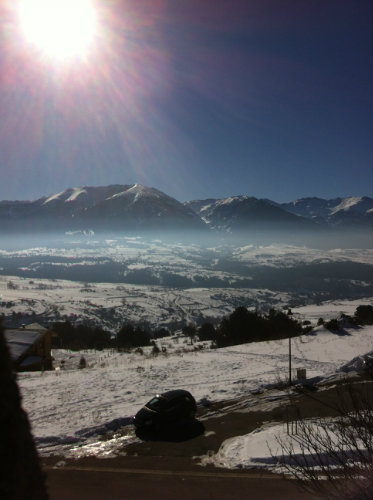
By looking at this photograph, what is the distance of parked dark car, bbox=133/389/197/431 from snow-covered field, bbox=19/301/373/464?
0.65 metres

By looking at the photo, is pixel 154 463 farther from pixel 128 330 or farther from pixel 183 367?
pixel 128 330

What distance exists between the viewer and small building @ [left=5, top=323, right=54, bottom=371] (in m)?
25.6

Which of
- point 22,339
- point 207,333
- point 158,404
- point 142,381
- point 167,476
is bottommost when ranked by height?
point 207,333

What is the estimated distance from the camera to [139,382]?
1784cm

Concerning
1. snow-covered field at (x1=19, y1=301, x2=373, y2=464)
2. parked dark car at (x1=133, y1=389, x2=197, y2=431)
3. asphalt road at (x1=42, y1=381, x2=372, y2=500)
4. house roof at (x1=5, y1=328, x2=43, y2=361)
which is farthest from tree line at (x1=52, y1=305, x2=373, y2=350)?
asphalt road at (x1=42, y1=381, x2=372, y2=500)

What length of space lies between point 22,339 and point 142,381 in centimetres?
1404

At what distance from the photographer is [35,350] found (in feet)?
88.9

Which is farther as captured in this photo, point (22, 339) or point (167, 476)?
point (22, 339)

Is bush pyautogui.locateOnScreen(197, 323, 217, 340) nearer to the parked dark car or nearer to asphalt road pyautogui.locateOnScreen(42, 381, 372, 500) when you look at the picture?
the parked dark car

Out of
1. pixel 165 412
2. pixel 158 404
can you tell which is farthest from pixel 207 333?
pixel 165 412

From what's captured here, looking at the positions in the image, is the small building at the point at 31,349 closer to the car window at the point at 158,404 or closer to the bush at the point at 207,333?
the car window at the point at 158,404

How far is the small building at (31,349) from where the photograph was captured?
25562mm

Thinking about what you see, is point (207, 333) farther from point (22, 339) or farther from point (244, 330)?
point (22, 339)

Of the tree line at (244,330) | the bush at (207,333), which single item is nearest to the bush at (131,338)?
the tree line at (244,330)
